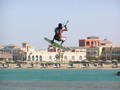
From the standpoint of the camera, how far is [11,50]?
465 ft

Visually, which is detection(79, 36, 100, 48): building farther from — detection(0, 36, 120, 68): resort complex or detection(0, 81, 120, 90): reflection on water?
detection(0, 81, 120, 90): reflection on water

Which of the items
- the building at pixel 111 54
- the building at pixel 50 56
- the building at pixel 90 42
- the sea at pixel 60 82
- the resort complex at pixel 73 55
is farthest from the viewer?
the building at pixel 90 42

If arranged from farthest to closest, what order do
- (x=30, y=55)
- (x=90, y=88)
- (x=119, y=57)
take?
(x=30, y=55), (x=119, y=57), (x=90, y=88)

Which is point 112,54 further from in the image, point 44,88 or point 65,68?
point 44,88

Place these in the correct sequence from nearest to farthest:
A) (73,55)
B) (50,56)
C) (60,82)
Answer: (60,82) < (50,56) < (73,55)

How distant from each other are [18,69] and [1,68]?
9.03ft

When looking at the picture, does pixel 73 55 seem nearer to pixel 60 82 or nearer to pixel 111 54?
pixel 111 54

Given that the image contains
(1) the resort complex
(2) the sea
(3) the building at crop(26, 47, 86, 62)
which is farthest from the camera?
(3) the building at crop(26, 47, 86, 62)

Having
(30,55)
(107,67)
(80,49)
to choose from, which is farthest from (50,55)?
(107,67)

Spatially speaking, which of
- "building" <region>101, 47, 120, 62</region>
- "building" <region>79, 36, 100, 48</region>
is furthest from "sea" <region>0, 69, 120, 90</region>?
"building" <region>79, 36, 100, 48</region>

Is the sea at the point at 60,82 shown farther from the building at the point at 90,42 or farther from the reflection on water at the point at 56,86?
the building at the point at 90,42

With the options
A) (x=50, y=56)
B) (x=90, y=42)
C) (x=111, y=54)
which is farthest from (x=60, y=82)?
(x=90, y=42)

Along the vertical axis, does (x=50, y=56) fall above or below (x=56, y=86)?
above

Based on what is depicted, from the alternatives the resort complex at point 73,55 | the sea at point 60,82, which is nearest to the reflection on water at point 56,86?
the sea at point 60,82
